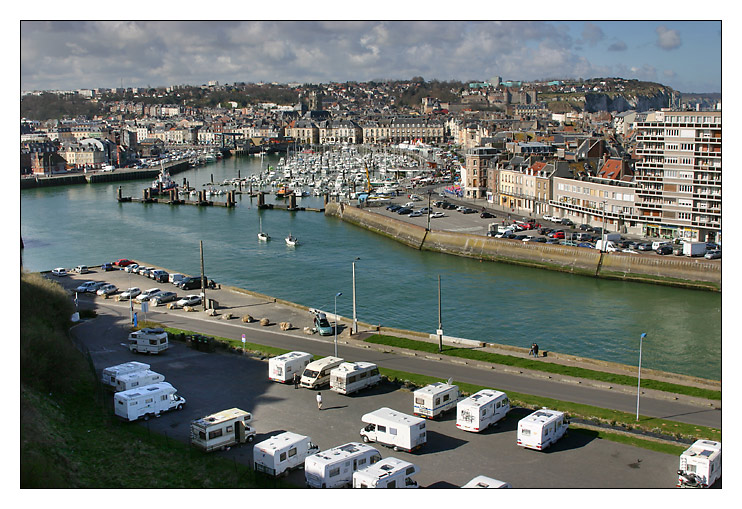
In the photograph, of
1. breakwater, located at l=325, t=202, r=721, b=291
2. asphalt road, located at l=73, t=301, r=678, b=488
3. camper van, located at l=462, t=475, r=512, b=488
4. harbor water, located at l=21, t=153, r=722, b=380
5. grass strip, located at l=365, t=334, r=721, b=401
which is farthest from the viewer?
breakwater, located at l=325, t=202, r=721, b=291

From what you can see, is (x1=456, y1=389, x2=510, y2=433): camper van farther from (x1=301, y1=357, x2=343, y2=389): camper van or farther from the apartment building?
the apartment building

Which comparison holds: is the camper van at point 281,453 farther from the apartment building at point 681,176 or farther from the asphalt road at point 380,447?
the apartment building at point 681,176

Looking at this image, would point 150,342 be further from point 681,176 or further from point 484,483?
point 681,176

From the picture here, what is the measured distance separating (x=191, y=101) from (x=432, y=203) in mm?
80974

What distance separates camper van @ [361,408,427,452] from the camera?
293 inches

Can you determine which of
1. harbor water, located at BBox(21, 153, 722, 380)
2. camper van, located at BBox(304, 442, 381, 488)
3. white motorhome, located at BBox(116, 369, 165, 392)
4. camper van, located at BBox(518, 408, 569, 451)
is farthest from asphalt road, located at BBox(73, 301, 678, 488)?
harbor water, located at BBox(21, 153, 722, 380)

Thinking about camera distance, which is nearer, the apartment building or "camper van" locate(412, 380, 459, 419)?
"camper van" locate(412, 380, 459, 419)

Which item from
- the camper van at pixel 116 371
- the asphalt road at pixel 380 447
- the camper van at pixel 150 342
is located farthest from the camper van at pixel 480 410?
the camper van at pixel 150 342

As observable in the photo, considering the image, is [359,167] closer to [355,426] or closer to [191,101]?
[355,426]

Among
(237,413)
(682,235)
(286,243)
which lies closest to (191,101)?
(286,243)

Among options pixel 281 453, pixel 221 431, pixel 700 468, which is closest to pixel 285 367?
pixel 221 431

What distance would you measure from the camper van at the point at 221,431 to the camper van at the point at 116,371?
1.79 m

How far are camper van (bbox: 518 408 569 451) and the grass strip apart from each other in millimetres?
1879

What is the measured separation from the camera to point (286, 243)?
21.8 metres
